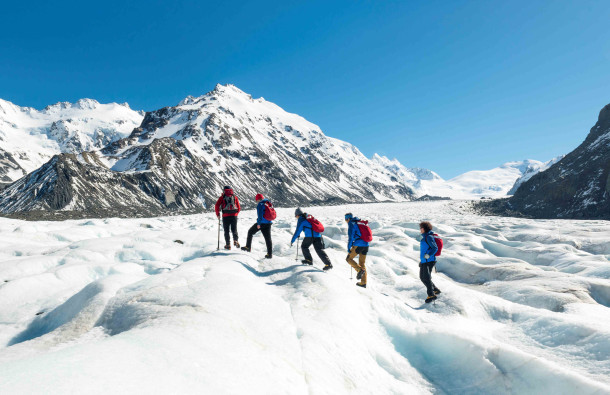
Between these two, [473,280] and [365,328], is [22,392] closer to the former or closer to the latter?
[365,328]

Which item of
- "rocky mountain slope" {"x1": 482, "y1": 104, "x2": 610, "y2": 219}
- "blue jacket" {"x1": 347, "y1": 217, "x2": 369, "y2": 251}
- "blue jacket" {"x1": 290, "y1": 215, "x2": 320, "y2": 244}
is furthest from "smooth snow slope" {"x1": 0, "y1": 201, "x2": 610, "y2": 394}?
"rocky mountain slope" {"x1": 482, "y1": 104, "x2": 610, "y2": 219}

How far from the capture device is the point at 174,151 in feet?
549

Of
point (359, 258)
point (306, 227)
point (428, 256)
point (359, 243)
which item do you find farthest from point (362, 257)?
point (306, 227)

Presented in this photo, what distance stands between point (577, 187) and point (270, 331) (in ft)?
222

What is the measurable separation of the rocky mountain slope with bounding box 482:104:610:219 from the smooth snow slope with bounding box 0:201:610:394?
51.4 meters

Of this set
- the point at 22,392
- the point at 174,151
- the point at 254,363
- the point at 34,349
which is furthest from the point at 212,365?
the point at 174,151

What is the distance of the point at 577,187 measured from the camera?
173 feet

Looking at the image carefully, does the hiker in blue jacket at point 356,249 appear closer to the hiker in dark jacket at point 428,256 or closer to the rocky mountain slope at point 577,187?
the hiker in dark jacket at point 428,256

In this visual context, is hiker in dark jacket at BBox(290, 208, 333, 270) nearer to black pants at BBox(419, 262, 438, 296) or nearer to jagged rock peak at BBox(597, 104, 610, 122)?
black pants at BBox(419, 262, 438, 296)

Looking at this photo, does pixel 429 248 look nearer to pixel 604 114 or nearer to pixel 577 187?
pixel 577 187

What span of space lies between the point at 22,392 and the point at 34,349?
255 centimetres

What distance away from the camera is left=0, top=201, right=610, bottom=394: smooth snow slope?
3369mm

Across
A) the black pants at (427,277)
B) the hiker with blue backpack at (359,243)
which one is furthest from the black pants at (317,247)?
the black pants at (427,277)

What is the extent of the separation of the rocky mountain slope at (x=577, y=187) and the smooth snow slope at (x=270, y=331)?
5143 centimetres
